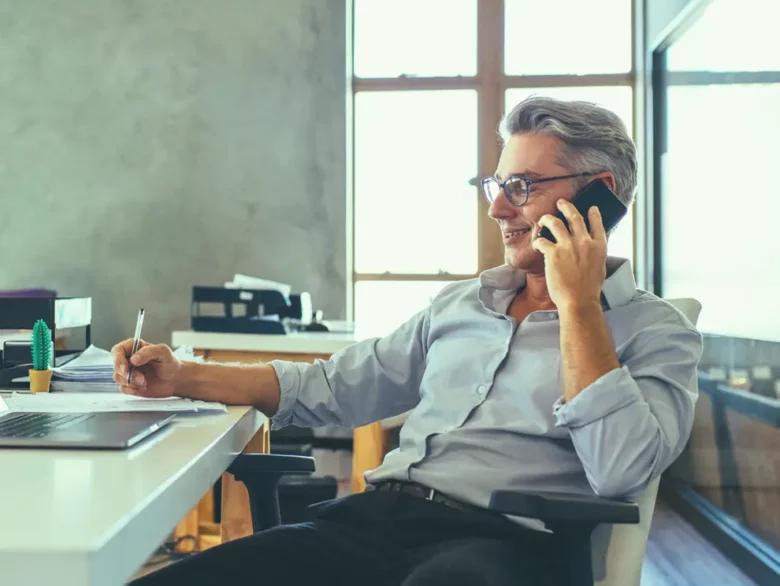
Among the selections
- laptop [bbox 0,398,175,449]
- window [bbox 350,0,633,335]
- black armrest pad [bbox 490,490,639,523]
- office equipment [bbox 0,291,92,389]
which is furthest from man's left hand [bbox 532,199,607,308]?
window [bbox 350,0,633,335]

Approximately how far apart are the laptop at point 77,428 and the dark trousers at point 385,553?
0.71 ft

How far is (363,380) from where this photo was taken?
1.53 metres

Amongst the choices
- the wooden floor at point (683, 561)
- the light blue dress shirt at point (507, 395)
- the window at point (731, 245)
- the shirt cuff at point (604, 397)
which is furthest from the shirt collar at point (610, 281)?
the wooden floor at point (683, 561)

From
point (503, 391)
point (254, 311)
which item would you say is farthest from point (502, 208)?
point (254, 311)

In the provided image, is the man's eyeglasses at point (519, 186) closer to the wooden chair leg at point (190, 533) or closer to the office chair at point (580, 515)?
the office chair at point (580, 515)

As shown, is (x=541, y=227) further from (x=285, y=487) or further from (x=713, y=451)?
(x=713, y=451)

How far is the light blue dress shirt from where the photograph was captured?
43.3 inches

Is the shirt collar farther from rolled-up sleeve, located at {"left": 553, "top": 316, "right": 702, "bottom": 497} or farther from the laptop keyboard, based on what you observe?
the laptop keyboard

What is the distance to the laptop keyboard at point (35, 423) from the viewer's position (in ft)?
3.02

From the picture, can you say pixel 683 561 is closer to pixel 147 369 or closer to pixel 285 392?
pixel 285 392

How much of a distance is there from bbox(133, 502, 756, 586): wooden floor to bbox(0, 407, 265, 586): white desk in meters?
1.61

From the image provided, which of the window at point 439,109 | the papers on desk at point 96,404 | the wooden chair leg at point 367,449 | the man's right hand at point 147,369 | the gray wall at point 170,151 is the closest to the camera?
the papers on desk at point 96,404

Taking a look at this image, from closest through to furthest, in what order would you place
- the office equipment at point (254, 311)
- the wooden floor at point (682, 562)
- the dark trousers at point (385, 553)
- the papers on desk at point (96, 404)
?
1. the dark trousers at point (385, 553)
2. the papers on desk at point (96, 404)
3. the wooden floor at point (682, 562)
4. the office equipment at point (254, 311)

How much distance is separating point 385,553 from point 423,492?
0.15m
